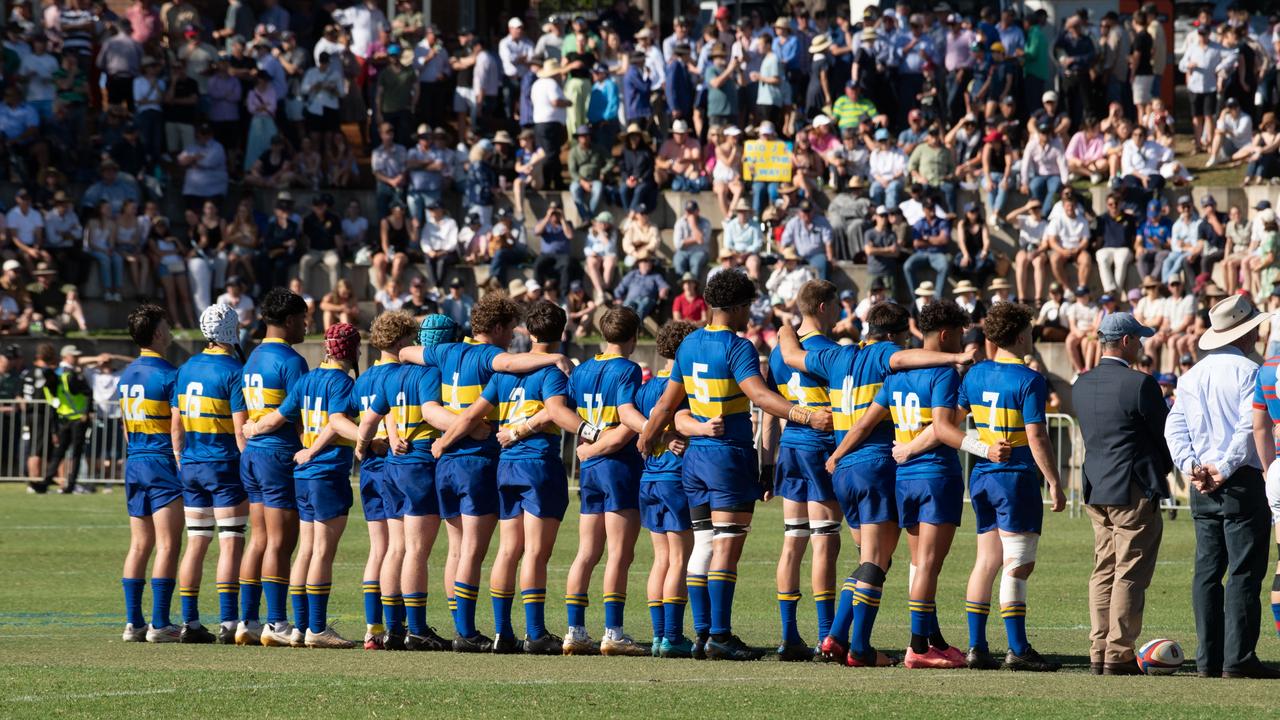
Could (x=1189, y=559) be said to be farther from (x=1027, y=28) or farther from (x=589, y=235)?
(x=1027, y=28)

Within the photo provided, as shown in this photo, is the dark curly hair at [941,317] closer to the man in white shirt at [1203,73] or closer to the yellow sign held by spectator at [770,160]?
the yellow sign held by spectator at [770,160]

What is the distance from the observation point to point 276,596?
1217cm

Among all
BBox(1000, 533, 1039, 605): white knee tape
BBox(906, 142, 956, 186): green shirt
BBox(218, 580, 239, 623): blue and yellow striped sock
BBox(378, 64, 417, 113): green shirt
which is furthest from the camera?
BBox(378, 64, 417, 113): green shirt

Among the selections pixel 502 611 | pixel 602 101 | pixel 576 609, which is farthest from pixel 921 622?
pixel 602 101

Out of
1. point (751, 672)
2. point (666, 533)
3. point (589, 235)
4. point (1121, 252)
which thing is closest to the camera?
point (751, 672)

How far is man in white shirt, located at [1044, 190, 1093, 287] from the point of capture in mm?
27141

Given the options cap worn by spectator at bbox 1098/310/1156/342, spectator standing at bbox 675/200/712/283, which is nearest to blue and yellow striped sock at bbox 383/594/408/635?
cap worn by spectator at bbox 1098/310/1156/342

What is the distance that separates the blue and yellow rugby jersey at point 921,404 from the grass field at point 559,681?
1.12 meters

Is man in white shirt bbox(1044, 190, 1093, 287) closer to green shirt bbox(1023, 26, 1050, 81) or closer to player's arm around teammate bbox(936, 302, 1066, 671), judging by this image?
green shirt bbox(1023, 26, 1050, 81)

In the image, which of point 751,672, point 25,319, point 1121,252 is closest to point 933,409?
point 751,672

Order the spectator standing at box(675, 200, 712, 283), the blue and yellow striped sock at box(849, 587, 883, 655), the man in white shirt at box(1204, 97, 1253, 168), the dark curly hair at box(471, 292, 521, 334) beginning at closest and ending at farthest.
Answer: the blue and yellow striped sock at box(849, 587, 883, 655) → the dark curly hair at box(471, 292, 521, 334) → the spectator standing at box(675, 200, 712, 283) → the man in white shirt at box(1204, 97, 1253, 168)

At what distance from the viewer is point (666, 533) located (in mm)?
11445

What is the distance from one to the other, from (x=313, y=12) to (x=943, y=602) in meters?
23.2

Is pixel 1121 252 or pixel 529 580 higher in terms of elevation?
pixel 1121 252
